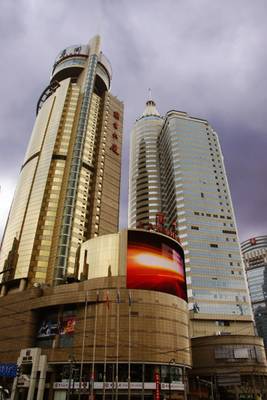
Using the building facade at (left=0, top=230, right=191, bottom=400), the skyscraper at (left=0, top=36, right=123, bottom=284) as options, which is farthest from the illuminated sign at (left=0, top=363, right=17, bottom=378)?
the skyscraper at (left=0, top=36, right=123, bottom=284)

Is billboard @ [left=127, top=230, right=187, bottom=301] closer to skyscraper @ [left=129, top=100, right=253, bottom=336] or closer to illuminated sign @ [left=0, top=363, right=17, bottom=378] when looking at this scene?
skyscraper @ [left=129, top=100, right=253, bottom=336]

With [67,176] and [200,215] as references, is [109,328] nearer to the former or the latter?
[67,176]

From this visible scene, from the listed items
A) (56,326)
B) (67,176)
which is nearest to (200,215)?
(67,176)

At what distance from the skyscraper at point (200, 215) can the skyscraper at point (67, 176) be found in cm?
3196

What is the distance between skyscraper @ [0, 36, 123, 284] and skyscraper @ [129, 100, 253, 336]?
3196 cm

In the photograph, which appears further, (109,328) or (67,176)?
(67,176)

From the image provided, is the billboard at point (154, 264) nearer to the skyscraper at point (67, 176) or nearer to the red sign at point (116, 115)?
the skyscraper at point (67, 176)

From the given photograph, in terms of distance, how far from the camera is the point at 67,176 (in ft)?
440

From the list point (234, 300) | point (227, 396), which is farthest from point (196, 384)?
point (234, 300)

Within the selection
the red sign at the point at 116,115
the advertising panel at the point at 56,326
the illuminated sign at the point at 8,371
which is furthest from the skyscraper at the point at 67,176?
the illuminated sign at the point at 8,371

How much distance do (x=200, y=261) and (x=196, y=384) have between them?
51611 mm

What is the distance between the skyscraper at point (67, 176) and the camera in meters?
116

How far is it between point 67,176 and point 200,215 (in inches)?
2498

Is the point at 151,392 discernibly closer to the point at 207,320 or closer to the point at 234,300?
the point at 207,320
